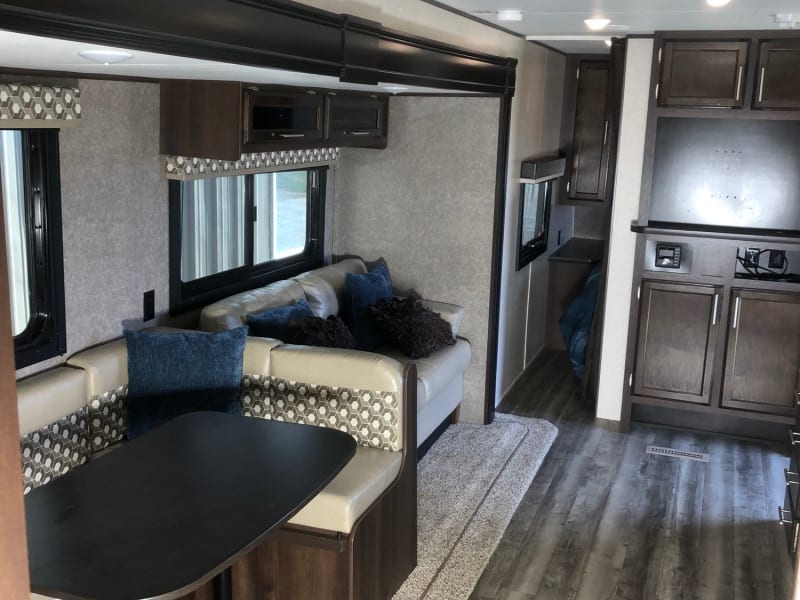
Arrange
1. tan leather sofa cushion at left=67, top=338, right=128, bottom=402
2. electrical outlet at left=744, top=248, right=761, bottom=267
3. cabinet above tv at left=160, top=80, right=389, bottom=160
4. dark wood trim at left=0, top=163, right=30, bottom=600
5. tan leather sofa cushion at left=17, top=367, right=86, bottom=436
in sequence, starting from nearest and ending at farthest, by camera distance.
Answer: dark wood trim at left=0, top=163, right=30, bottom=600, tan leather sofa cushion at left=17, top=367, right=86, bottom=436, tan leather sofa cushion at left=67, top=338, right=128, bottom=402, cabinet above tv at left=160, top=80, right=389, bottom=160, electrical outlet at left=744, top=248, right=761, bottom=267

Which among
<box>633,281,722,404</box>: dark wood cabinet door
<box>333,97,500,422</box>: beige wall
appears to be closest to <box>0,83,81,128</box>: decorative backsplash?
<box>333,97,500,422</box>: beige wall

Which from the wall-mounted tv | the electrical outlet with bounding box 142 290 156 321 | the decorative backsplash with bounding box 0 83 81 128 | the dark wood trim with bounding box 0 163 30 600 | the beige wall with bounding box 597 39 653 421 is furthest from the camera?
the wall-mounted tv

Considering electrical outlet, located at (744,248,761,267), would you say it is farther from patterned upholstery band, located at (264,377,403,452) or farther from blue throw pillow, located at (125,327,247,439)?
blue throw pillow, located at (125,327,247,439)

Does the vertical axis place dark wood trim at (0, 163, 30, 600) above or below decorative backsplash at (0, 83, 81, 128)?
below

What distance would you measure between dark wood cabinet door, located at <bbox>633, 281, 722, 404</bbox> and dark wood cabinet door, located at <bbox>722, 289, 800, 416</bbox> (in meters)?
0.11

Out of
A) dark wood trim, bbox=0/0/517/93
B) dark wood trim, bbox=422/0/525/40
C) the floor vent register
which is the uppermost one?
dark wood trim, bbox=422/0/525/40

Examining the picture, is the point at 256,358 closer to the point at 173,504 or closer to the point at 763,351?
the point at 173,504

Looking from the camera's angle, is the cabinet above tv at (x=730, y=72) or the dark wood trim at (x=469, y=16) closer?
the dark wood trim at (x=469, y=16)

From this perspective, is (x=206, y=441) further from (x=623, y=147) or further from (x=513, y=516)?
(x=623, y=147)

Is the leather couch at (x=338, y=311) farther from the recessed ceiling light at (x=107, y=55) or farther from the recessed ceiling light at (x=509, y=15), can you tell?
the recessed ceiling light at (x=107, y=55)

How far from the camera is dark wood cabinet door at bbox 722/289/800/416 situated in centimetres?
468

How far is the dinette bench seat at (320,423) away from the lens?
9.21ft

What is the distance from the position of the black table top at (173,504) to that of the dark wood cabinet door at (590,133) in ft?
13.8

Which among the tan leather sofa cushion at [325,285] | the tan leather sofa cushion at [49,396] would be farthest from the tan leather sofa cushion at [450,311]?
the tan leather sofa cushion at [49,396]
